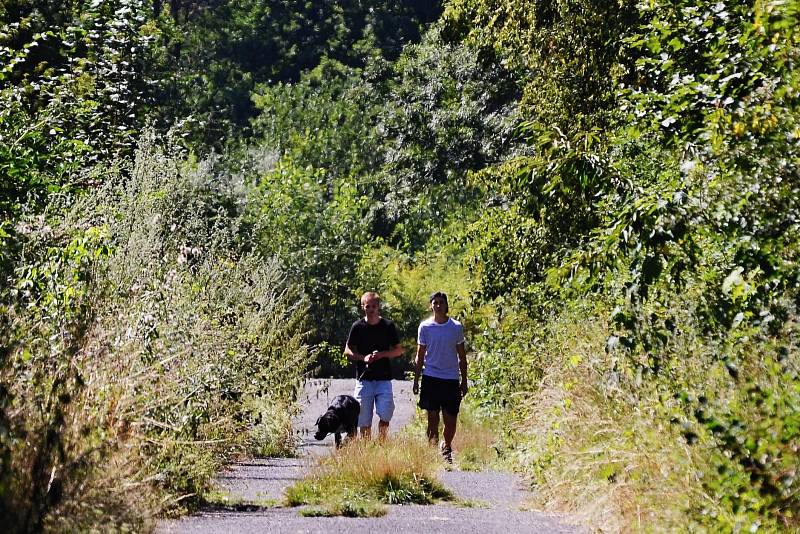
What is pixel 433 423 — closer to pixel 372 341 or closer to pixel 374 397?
pixel 374 397

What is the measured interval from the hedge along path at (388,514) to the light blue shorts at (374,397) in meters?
0.89

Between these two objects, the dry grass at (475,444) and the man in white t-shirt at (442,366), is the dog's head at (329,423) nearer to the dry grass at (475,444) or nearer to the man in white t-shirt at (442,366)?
the man in white t-shirt at (442,366)

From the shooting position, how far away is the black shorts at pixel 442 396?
15.0m

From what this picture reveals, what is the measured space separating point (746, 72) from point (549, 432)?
4.00 meters

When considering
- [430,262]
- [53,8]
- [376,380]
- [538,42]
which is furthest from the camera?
[430,262]

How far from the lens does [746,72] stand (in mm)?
8773

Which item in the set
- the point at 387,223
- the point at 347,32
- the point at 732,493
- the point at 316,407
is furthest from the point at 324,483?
the point at 347,32

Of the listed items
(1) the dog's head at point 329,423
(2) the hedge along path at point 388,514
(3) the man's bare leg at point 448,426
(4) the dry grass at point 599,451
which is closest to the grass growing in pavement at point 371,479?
(2) the hedge along path at point 388,514

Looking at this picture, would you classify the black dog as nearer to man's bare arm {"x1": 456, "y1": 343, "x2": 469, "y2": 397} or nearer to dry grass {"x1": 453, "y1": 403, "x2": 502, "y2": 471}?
man's bare arm {"x1": 456, "y1": 343, "x2": 469, "y2": 397}

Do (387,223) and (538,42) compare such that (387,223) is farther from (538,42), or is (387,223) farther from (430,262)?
(538,42)

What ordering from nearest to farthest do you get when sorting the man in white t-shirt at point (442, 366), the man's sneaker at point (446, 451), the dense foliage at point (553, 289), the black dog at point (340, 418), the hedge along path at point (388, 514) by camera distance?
the dense foliage at point (553, 289) < the hedge along path at point (388, 514) < the man's sneaker at point (446, 451) < the man in white t-shirt at point (442, 366) < the black dog at point (340, 418)

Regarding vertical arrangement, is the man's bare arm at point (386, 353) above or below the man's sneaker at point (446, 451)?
above

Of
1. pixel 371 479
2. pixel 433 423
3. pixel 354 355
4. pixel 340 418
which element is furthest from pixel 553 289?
pixel 371 479

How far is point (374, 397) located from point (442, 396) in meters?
0.75
